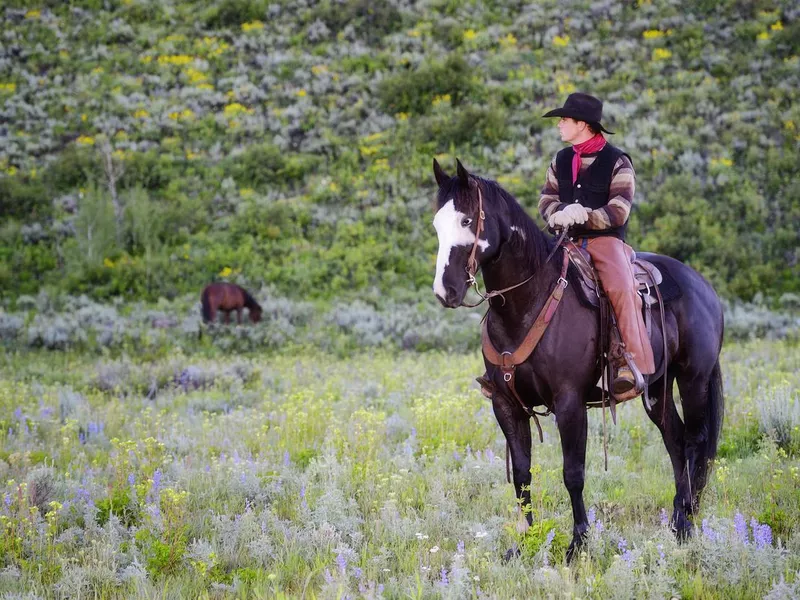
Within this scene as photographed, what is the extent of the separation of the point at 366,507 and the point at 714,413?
8.53 ft

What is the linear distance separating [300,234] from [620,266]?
16.9 meters

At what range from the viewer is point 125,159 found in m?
22.8

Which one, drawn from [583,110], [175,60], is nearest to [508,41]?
[175,60]

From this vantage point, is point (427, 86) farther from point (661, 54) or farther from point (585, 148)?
point (585, 148)

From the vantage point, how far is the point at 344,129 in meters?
24.5

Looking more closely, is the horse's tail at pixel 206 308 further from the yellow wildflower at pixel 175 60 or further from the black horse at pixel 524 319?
→ the yellow wildflower at pixel 175 60

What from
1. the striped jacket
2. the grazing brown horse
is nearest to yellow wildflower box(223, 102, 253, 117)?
the grazing brown horse

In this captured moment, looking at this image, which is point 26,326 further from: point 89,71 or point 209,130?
point 89,71

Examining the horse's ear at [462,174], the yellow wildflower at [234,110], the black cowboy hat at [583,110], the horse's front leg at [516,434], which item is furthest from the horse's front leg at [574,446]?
the yellow wildflower at [234,110]

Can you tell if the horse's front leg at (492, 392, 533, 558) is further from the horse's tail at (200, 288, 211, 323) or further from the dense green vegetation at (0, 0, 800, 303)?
the dense green vegetation at (0, 0, 800, 303)

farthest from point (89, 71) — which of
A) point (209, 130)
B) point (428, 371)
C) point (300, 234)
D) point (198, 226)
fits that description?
point (428, 371)

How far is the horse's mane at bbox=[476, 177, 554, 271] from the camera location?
3852mm

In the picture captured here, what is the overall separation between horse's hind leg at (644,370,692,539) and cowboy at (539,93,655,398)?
0.68 meters

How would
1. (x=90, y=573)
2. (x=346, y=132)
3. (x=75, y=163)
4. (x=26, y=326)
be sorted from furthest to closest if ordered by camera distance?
(x=346, y=132) → (x=75, y=163) → (x=26, y=326) → (x=90, y=573)
